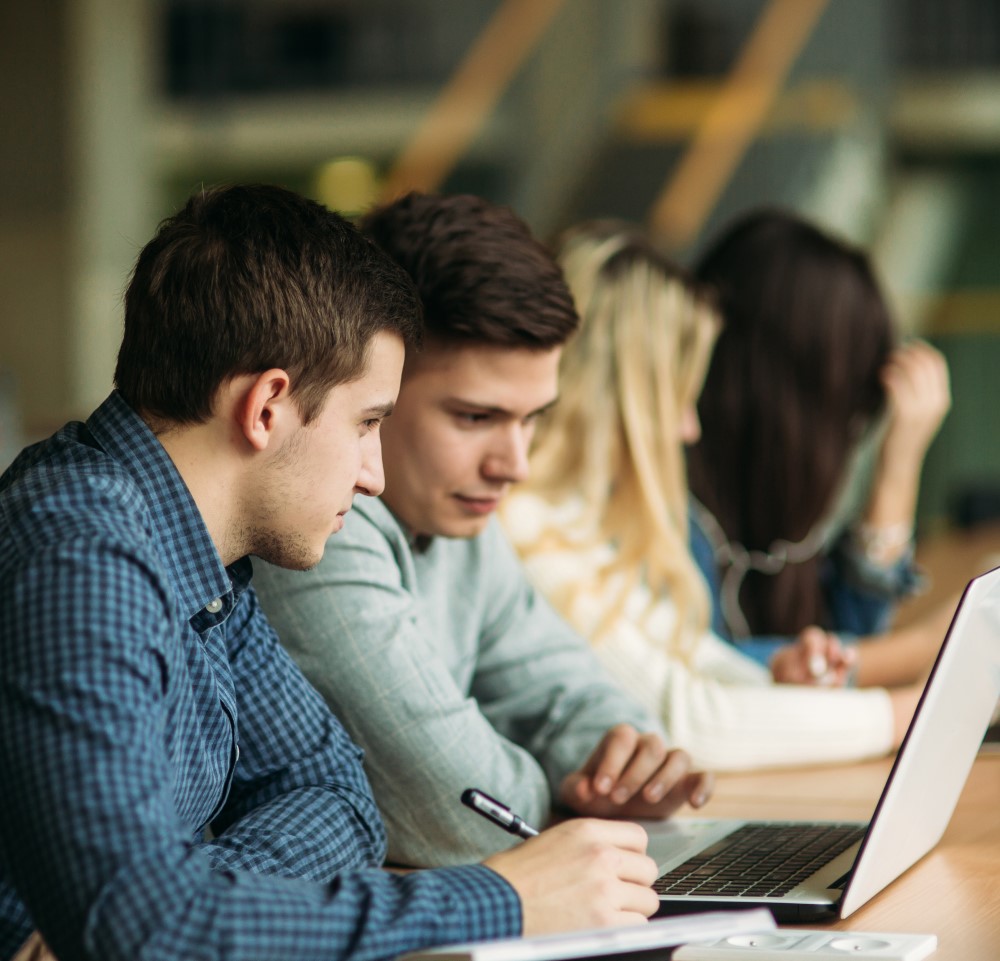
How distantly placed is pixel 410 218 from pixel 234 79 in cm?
659

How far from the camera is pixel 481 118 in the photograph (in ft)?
24.7

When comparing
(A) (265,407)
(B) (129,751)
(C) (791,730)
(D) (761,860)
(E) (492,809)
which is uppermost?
(A) (265,407)

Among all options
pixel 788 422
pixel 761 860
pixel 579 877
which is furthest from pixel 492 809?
pixel 788 422

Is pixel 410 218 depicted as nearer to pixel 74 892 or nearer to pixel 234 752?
pixel 234 752

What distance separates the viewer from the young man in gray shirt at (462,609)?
1387 mm

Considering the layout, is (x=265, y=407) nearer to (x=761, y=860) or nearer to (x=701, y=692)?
(x=761, y=860)

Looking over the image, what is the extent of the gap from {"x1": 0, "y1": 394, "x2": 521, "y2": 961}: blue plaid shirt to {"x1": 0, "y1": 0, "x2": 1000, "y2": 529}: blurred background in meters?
5.46

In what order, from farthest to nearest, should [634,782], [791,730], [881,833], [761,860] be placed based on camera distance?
[791,730] < [634,782] < [761,860] < [881,833]

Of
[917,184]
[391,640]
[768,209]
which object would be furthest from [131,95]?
[391,640]

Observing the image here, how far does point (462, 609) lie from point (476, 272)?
1.20 feet

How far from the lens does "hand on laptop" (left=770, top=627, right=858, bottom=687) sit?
1.95m

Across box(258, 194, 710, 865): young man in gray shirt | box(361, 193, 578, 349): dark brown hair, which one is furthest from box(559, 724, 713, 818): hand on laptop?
box(361, 193, 578, 349): dark brown hair

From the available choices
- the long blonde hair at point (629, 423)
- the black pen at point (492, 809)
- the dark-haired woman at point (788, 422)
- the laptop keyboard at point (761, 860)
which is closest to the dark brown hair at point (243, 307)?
the black pen at point (492, 809)

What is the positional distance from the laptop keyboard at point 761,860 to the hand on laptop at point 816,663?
54cm
